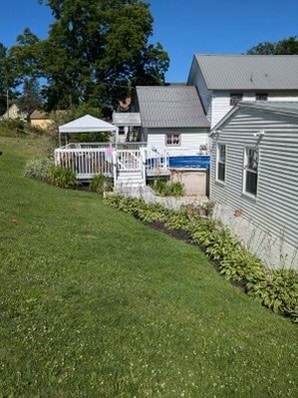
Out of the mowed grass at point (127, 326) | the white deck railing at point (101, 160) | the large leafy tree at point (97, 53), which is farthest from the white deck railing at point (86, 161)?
the large leafy tree at point (97, 53)

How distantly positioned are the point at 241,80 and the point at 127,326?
2266 centimetres

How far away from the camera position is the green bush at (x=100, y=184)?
1427 centimetres

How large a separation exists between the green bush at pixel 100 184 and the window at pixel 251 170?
5.77 meters

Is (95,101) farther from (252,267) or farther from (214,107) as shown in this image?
(252,267)

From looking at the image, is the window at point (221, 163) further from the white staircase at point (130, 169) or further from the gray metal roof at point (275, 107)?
the white staircase at point (130, 169)

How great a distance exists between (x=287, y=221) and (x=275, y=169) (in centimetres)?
133

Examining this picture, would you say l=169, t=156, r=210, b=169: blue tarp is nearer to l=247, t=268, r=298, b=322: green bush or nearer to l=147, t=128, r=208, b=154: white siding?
l=147, t=128, r=208, b=154: white siding

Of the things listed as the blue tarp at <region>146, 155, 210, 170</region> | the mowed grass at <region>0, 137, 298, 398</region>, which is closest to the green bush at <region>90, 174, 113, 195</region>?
the blue tarp at <region>146, 155, 210, 170</region>

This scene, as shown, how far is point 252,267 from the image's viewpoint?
247 inches

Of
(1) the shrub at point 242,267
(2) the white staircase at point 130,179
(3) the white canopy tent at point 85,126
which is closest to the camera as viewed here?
(1) the shrub at point 242,267

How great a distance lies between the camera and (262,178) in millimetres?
9438

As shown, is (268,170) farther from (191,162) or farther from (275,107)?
(191,162)

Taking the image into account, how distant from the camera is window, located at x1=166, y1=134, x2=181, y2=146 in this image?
78.2ft

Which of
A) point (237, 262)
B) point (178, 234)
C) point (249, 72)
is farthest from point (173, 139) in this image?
point (237, 262)
